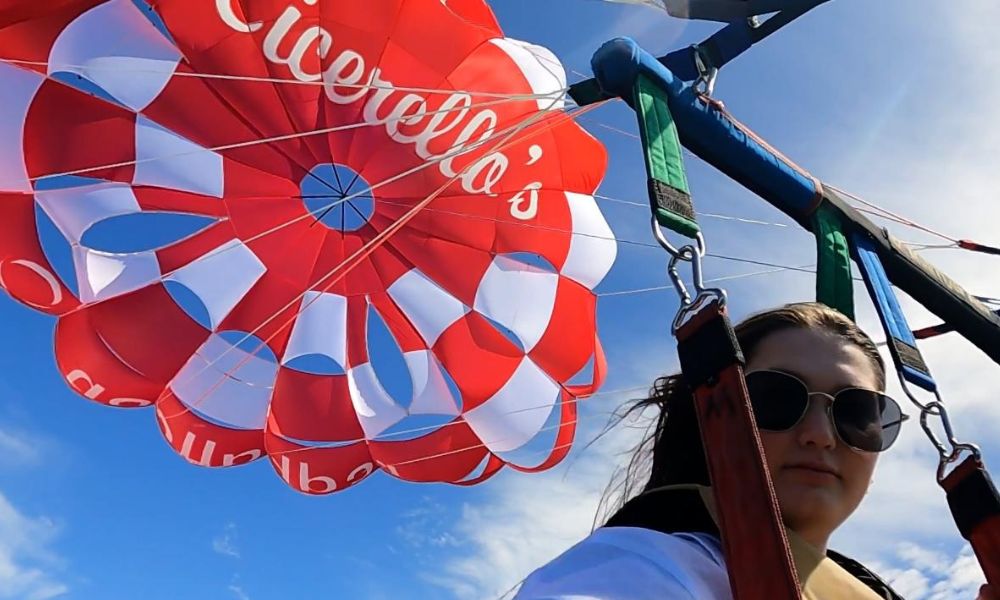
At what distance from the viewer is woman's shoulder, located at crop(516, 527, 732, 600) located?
84 centimetres

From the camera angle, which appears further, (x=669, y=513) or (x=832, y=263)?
(x=832, y=263)

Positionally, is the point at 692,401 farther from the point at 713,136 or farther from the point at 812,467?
the point at 713,136

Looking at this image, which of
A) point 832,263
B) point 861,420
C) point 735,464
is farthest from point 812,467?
point 832,263

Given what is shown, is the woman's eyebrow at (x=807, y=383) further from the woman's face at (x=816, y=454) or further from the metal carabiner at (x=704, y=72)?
the metal carabiner at (x=704, y=72)

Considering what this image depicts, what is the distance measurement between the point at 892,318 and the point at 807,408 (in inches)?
51.2

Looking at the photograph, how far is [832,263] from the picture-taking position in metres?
2.53

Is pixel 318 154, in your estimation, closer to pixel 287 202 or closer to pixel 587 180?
pixel 287 202

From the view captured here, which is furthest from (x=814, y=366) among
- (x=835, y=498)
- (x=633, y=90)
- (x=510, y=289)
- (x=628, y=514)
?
(x=510, y=289)

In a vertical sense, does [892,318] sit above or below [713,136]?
below

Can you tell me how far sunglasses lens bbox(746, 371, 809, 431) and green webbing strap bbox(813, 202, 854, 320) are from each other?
4.02 feet

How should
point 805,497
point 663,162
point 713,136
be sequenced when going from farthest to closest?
point 713,136 → point 663,162 → point 805,497

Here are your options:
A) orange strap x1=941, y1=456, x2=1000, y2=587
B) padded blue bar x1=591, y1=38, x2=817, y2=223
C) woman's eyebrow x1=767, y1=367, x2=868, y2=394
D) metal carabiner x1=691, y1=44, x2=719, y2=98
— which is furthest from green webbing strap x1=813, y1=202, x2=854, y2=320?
woman's eyebrow x1=767, y1=367, x2=868, y2=394

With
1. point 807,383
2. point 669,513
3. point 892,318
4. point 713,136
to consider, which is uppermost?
point 713,136

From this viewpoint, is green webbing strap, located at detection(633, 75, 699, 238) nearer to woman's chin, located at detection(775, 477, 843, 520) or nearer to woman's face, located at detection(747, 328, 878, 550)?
woman's face, located at detection(747, 328, 878, 550)
